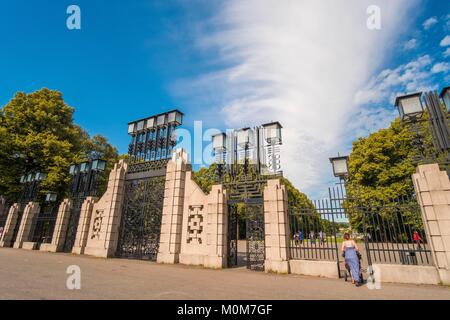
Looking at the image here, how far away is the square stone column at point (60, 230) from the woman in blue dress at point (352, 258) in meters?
18.1

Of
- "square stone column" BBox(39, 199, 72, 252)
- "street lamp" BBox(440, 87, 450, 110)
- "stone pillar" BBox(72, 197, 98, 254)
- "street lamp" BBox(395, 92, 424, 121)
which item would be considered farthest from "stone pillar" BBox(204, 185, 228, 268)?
"square stone column" BBox(39, 199, 72, 252)

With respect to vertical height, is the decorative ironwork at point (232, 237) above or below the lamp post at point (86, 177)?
below

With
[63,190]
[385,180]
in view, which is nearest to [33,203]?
[63,190]

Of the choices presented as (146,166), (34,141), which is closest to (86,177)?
(146,166)

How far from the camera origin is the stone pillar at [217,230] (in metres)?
10.8

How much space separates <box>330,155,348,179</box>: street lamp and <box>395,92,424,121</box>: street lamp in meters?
2.43

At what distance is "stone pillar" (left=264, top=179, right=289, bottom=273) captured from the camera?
9609 mm

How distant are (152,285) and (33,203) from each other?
1882 cm

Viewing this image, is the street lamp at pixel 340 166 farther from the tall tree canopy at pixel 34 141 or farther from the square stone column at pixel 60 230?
the tall tree canopy at pixel 34 141

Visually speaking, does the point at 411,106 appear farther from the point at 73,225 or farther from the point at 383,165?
the point at 383,165

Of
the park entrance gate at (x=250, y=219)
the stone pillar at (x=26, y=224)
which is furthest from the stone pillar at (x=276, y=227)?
the stone pillar at (x=26, y=224)

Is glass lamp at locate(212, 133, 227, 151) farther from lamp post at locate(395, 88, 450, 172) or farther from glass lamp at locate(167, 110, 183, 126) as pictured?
lamp post at locate(395, 88, 450, 172)

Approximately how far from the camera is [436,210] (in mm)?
7777
